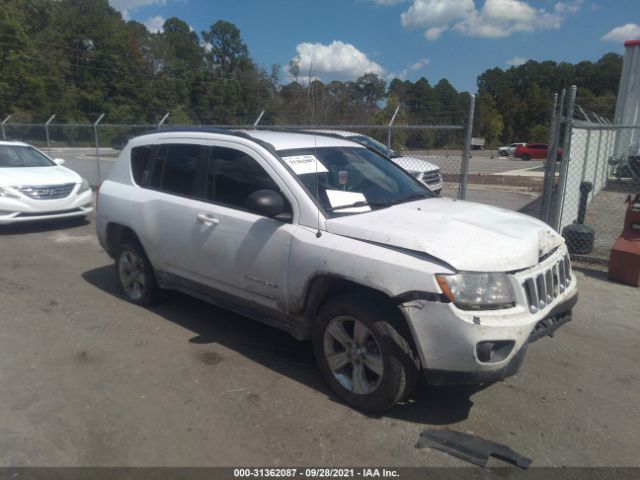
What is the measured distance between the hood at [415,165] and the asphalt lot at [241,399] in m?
5.74

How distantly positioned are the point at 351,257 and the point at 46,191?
763cm

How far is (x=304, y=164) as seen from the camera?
4168 mm

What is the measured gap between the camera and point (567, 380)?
4.02 m

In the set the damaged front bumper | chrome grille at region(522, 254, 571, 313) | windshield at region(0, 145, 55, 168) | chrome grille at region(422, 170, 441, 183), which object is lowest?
the damaged front bumper

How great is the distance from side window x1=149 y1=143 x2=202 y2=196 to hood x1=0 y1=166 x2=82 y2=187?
16.3 feet

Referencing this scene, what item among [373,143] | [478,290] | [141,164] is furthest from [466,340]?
[373,143]

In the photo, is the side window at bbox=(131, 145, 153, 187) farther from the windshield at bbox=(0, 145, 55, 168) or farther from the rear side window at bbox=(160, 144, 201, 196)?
the windshield at bbox=(0, 145, 55, 168)

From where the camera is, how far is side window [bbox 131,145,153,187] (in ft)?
17.6

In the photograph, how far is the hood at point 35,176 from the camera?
29.3 feet

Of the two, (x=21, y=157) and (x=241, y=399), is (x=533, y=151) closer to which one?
(x=21, y=157)

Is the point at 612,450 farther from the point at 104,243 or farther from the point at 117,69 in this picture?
the point at 117,69

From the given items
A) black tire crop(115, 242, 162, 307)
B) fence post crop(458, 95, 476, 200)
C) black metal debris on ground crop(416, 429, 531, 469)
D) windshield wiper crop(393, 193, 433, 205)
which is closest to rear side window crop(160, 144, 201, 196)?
black tire crop(115, 242, 162, 307)

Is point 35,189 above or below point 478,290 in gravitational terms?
below

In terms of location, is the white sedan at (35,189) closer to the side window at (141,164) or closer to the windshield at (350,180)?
the side window at (141,164)
